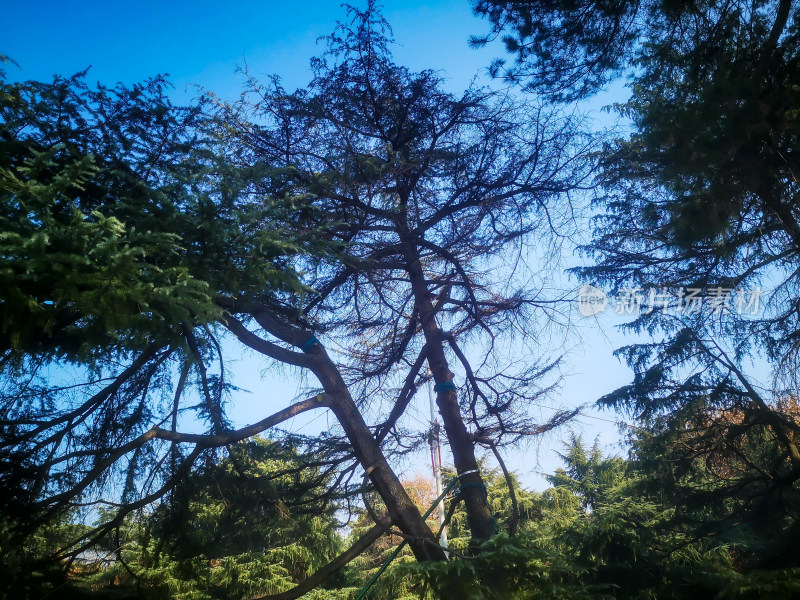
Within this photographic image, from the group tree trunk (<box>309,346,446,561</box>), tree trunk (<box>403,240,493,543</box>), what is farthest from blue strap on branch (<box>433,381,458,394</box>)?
tree trunk (<box>309,346,446,561</box>)

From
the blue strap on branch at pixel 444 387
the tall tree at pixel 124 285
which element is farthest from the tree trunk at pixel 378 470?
the blue strap on branch at pixel 444 387

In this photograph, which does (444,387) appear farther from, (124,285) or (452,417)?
(124,285)

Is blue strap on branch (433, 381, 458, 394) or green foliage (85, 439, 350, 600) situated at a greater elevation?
blue strap on branch (433, 381, 458, 394)

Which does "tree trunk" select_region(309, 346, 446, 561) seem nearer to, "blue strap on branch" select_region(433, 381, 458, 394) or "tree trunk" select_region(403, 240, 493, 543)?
"tree trunk" select_region(403, 240, 493, 543)

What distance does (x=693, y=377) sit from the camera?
7.62 meters

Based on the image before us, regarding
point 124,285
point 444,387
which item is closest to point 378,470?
point 444,387

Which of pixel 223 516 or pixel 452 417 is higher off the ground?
pixel 452 417

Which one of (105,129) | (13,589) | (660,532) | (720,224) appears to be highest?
(105,129)

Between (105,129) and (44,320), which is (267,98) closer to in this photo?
(105,129)

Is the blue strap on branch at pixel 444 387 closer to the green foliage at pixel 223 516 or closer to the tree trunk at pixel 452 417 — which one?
the tree trunk at pixel 452 417

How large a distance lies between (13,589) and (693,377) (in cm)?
822

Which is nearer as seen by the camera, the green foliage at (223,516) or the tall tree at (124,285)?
the tall tree at (124,285)

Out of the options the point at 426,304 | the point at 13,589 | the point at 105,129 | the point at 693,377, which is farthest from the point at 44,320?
the point at 693,377

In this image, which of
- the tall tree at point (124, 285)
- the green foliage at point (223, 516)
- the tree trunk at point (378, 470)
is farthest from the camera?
the tree trunk at point (378, 470)
